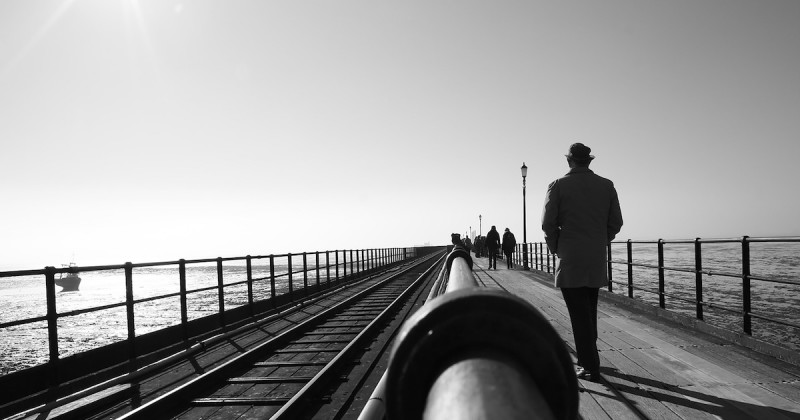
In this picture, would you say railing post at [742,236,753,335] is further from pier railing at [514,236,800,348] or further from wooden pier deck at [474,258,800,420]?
wooden pier deck at [474,258,800,420]

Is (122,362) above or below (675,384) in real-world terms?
below

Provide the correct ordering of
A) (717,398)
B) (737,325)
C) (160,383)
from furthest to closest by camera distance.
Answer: (737,325) → (160,383) → (717,398)

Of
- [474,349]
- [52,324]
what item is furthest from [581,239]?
[52,324]

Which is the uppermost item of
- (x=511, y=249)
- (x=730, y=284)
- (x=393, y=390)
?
(x=393, y=390)

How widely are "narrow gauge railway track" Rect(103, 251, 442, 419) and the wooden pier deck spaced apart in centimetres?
236

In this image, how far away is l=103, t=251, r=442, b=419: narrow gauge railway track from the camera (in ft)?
14.5

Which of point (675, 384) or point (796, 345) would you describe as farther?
point (796, 345)

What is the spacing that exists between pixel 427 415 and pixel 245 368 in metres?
5.85

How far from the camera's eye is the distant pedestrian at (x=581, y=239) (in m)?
4.13

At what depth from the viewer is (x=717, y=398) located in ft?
11.7

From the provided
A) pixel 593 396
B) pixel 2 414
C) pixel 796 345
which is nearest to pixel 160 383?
pixel 2 414

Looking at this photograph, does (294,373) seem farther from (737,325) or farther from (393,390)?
(737,325)

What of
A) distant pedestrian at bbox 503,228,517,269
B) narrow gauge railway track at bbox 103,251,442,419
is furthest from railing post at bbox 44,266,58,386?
distant pedestrian at bbox 503,228,517,269

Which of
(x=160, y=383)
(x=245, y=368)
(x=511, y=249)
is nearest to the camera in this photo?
(x=160, y=383)
